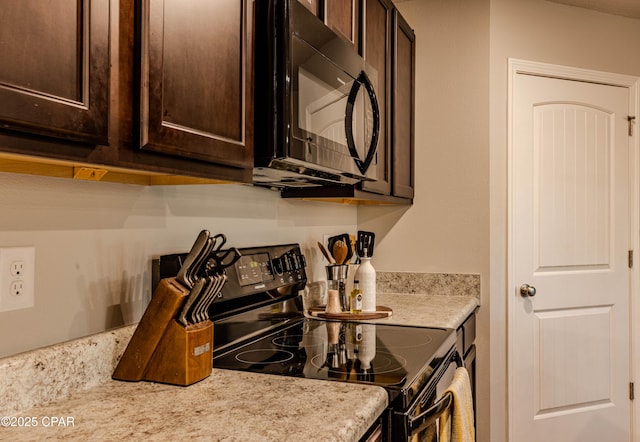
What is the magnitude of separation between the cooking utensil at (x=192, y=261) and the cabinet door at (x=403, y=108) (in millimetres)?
1353

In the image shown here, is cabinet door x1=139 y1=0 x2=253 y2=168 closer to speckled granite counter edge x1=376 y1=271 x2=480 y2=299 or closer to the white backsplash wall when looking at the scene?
the white backsplash wall

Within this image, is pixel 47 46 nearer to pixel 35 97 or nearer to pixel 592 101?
pixel 35 97

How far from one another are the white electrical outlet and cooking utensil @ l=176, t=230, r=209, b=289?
11.7 inches

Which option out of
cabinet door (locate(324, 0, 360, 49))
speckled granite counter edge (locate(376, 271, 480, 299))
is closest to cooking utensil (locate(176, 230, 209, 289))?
cabinet door (locate(324, 0, 360, 49))

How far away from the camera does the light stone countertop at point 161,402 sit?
0.88 metres

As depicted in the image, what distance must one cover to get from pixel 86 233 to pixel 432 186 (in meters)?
1.92

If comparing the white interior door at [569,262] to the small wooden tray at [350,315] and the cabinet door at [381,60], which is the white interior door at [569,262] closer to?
the cabinet door at [381,60]

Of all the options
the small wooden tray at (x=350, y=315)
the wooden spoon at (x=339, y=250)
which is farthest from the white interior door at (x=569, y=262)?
the wooden spoon at (x=339, y=250)

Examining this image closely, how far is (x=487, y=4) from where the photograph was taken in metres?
2.61

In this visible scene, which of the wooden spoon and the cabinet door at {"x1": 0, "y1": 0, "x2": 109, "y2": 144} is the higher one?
the cabinet door at {"x1": 0, "y1": 0, "x2": 109, "y2": 144}

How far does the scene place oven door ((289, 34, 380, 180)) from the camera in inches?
52.6

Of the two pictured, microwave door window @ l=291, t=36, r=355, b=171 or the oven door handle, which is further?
microwave door window @ l=291, t=36, r=355, b=171

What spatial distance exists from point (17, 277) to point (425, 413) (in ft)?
2.99

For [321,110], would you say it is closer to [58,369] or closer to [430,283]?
[58,369]
